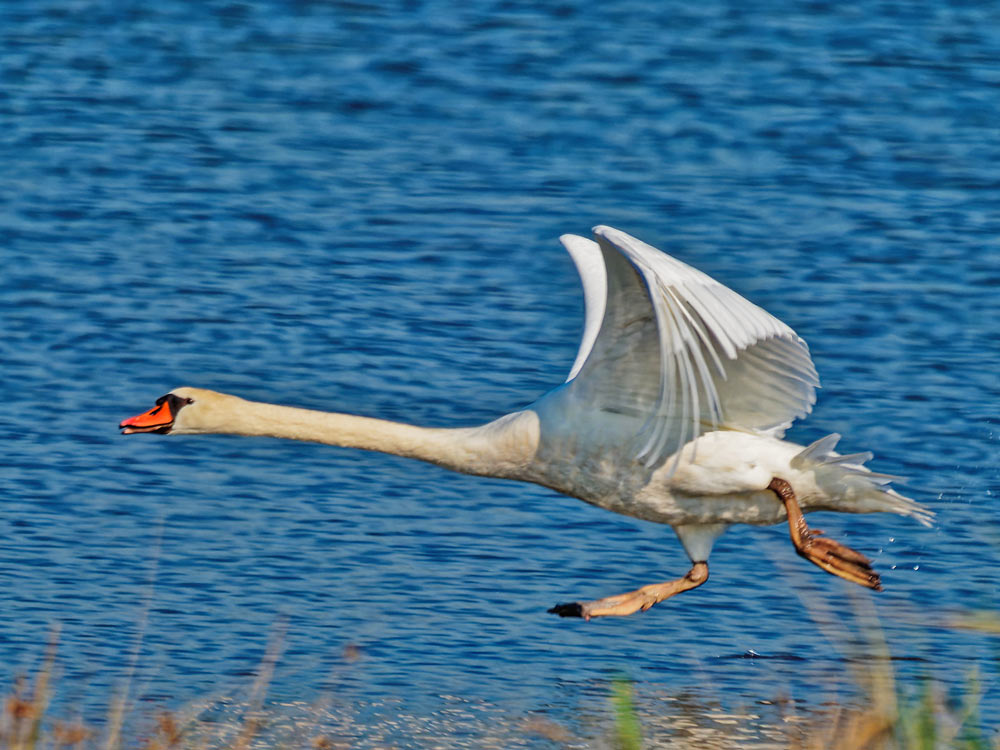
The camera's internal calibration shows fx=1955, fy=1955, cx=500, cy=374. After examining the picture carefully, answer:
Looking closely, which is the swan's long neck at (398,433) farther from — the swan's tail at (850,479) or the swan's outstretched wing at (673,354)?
the swan's tail at (850,479)

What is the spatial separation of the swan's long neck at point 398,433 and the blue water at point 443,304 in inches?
39.9

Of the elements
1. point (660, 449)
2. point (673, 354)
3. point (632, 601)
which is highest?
point (673, 354)

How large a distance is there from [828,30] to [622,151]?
3.58 meters

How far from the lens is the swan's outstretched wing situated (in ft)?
20.5

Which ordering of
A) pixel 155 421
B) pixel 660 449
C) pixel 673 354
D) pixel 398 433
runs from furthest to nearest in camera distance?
1. pixel 155 421
2. pixel 398 433
3. pixel 660 449
4. pixel 673 354

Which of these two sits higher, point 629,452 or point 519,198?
point 629,452

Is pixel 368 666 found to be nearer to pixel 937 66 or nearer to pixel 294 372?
pixel 294 372

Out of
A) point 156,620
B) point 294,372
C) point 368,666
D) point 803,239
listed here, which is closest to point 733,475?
point 368,666

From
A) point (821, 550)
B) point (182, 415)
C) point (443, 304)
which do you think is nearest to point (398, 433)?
point (182, 415)

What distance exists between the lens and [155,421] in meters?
7.52

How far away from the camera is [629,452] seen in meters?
7.09

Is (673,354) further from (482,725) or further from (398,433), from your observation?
(482,725)

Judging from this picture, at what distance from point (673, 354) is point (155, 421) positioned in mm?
2193

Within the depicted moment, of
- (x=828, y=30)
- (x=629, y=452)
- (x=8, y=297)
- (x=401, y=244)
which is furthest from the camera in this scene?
(x=828, y=30)
